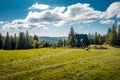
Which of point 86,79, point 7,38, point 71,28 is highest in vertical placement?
point 71,28

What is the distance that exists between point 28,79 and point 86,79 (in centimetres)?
673

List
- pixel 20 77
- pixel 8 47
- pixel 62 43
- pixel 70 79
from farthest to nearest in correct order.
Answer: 1. pixel 62 43
2. pixel 8 47
3. pixel 20 77
4. pixel 70 79

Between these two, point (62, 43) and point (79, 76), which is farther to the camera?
point (62, 43)

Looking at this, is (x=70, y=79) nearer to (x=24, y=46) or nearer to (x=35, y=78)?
(x=35, y=78)

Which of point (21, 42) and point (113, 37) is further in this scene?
point (21, 42)

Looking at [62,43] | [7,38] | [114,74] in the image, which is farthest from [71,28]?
[114,74]

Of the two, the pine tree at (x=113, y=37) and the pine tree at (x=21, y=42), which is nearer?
the pine tree at (x=113, y=37)

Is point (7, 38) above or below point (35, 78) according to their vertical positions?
above

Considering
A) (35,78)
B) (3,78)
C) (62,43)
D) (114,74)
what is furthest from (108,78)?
(62,43)

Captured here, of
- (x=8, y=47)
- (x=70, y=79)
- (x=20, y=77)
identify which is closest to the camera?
(x=70, y=79)

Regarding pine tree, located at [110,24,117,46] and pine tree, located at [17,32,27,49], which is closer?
pine tree, located at [110,24,117,46]

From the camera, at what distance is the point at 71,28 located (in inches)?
4582

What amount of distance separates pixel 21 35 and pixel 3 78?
329 ft

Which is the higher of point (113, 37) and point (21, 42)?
point (113, 37)
